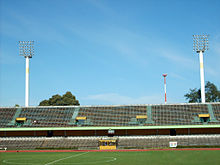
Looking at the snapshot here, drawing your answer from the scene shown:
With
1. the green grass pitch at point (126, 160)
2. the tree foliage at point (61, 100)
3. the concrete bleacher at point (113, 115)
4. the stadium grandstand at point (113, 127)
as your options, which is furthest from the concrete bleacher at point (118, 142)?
the tree foliage at point (61, 100)

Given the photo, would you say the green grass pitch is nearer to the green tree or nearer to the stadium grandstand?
the stadium grandstand

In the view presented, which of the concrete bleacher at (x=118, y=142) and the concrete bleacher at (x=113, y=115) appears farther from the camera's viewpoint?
the concrete bleacher at (x=113, y=115)

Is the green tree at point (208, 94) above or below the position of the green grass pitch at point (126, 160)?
above

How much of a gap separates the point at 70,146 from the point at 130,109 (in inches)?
543

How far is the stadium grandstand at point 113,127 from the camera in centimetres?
4719

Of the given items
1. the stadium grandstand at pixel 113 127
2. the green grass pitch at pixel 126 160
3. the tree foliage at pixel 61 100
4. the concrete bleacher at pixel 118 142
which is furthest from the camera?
the tree foliage at pixel 61 100

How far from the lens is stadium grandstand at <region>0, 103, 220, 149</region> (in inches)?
1858

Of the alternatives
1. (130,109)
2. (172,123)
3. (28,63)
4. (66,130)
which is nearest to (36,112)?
(66,130)

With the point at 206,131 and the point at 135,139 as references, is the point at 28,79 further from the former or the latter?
the point at 206,131

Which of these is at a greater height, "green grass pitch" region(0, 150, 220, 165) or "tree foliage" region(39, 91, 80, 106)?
"tree foliage" region(39, 91, 80, 106)

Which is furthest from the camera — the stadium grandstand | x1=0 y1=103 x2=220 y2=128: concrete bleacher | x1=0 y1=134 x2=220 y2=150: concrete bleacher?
x1=0 y1=103 x2=220 y2=128: concrete bleacher

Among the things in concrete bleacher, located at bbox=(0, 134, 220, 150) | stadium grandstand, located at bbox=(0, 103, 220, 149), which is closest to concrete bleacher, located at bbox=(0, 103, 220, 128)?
stadium grandstand, located at bbox=(0, 103, 220, 149)

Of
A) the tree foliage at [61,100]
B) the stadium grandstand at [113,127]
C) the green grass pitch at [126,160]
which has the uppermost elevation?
the tree foliage at [61,100]

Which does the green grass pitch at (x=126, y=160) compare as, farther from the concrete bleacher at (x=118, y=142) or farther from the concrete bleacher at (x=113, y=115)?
the concrete bleacher at (x=113, y=115)
